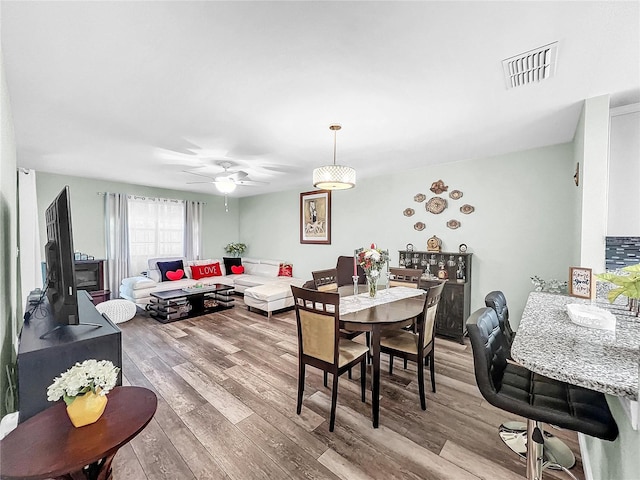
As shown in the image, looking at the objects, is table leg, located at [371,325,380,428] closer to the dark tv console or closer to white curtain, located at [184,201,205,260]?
the dark tv console

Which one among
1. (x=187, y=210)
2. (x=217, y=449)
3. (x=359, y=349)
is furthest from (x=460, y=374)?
(x=187, y=210)

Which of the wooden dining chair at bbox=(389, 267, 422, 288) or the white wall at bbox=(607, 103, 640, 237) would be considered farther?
the wooden dining chair at bbox=(389, 267, 422, 288)

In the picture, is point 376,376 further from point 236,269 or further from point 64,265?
point 236,269

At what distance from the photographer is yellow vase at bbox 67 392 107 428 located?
3.65ft

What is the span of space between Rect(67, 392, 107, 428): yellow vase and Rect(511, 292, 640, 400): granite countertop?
66.8 inches

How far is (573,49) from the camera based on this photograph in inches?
63.3

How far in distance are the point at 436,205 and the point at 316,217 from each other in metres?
2.55

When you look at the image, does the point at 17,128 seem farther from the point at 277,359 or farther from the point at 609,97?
the point at 609,97

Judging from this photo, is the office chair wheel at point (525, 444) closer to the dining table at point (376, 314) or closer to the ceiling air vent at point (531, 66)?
the dining table at point (376, 314)

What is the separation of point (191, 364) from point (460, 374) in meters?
2.83

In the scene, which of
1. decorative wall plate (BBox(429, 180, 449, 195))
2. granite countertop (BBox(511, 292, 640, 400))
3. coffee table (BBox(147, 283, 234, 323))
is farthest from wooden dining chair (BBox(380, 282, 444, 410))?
coffee table (BBox(147, 283, 234, 323))

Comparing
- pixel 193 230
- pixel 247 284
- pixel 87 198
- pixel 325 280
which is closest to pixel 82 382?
pixel 325 280

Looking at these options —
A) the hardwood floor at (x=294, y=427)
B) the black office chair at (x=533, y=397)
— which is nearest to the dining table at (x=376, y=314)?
the hardwood floor at (x=294, y=427)

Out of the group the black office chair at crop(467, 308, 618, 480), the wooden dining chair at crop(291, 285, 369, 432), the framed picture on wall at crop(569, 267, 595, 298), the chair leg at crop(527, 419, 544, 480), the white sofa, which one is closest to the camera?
the black office chair at crop(467, 308, 618, 480)
